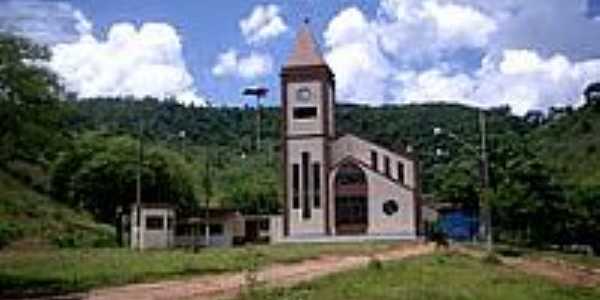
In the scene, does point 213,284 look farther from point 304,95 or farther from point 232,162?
point 232,162

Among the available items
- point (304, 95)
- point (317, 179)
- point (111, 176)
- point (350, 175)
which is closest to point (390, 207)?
point (350, 175)

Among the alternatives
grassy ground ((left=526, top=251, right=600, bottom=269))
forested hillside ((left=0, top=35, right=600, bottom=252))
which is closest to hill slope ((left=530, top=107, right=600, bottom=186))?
forested hillside ((left=0, top=35, right=600, bottom=252))

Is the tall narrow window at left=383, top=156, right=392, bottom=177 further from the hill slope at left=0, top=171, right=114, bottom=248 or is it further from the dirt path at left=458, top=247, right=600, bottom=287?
the dirt path at left=458, top=247, right=600, bottom=287

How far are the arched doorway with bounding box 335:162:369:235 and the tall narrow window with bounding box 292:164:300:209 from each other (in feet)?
10.1

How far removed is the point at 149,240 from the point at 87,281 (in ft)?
128

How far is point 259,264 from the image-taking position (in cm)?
4319

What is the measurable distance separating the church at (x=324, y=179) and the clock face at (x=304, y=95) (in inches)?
3.2

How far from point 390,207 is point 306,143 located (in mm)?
8491

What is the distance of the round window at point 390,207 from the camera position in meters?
77.8

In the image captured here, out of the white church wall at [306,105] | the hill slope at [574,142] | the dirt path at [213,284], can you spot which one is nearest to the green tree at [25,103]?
the dirt path at [213,284]

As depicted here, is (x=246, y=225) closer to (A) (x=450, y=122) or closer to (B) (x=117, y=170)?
(B) (x=117, y=170)

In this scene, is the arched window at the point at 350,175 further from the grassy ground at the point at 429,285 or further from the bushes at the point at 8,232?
the grassy ground at the point at 429,285

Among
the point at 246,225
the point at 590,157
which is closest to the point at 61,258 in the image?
the point at 246,225

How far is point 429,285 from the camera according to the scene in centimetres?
3131
